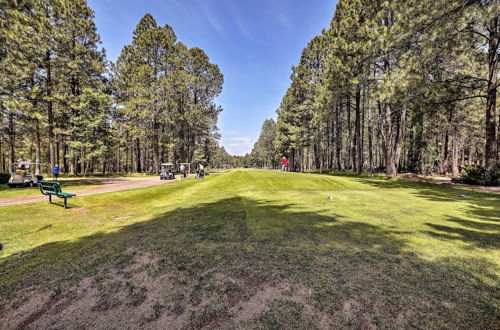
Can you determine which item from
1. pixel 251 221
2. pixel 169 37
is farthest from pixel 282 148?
pixel 251 221

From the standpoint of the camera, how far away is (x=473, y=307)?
2.33 meters

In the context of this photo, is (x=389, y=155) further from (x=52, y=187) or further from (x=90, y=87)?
(x=90, y=87)

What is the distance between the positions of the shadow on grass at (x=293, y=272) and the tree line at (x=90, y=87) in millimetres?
16741

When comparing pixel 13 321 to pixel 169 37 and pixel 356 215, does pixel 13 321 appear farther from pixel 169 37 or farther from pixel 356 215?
pixel 169 37

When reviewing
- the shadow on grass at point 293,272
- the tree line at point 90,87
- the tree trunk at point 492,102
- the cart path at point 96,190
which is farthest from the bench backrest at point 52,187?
the tree trunk at point 492,102

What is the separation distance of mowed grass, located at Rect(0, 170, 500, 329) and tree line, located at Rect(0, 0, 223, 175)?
1671 cm

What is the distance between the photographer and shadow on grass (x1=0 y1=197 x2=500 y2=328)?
90.5 inches

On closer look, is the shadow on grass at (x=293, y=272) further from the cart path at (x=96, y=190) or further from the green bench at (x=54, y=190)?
the cart path at (x=96, y=190)

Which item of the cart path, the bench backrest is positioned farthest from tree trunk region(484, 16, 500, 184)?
the cart path

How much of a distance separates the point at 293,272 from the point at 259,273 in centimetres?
53

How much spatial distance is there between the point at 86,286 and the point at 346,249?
4.42 meters

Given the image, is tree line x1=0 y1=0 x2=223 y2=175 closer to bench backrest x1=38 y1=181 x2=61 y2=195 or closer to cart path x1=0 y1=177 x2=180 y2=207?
cart path x1=0 y1=177 x2=180 y2=207

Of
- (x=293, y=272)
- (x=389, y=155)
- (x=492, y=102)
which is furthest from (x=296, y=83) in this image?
(x=293, y=272)

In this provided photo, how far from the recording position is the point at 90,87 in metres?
29.5
